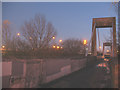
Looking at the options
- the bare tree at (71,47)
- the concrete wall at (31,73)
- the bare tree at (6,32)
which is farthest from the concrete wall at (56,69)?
the bare tree at (6,32)

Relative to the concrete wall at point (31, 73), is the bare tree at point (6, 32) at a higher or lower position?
higher

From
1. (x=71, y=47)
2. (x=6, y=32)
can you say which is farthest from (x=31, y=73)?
(x=71, y=47)

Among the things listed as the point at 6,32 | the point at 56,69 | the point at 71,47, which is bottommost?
the point at 56,69

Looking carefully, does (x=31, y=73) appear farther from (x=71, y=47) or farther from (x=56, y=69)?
(x=71, y=47)

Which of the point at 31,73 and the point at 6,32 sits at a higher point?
the point at 6,32

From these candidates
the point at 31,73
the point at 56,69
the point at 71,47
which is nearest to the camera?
the point at 31,73

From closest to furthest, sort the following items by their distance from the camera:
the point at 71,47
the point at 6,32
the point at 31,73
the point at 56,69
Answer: the point at 31,73, the point at 56,69, the point at 6,32, the point at 71,47

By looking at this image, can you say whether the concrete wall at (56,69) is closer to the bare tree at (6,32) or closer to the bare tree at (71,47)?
the bare tree at (71,47)

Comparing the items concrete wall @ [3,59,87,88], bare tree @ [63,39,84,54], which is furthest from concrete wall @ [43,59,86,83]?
bare tree @ [63,39,84,54]

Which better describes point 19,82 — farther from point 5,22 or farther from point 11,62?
point 5,22

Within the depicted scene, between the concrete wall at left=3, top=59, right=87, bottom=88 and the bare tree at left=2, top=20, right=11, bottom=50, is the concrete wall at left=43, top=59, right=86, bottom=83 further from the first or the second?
the bare tree at left=2, top=20, right=11, bottom=50

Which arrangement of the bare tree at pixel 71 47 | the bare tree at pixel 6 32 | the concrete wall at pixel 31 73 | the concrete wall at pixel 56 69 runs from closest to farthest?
the concrete wall at pixel 31 73 < the concrete wall at pixel 56 69 < the bare tree at pixel 6 32 < the bare tree at pixel 71 47

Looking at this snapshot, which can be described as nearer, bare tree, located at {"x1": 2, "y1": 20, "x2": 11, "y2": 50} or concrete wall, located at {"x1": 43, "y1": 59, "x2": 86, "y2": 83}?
concrete wall, located at {"x1": 43, "y1": 59, "x2": 86, "y2": 83}

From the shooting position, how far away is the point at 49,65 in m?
6.19
